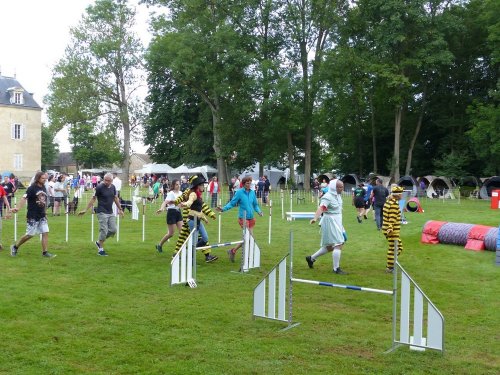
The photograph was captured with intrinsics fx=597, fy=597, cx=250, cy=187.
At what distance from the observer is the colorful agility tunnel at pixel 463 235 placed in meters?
15.2

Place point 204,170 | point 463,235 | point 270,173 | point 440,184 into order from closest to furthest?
point 463,235 → point 440,184 → point 204,170 → point 270,173

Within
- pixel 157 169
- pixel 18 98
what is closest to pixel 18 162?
pixel 18 98

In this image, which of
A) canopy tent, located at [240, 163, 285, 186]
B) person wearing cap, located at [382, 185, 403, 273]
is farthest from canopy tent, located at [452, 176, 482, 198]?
person wearing cap, located at [382, 185, 403, 273]

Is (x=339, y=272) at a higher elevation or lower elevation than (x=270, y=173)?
lower

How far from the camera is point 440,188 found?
4444 cm

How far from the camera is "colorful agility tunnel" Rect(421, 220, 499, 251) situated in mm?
15172

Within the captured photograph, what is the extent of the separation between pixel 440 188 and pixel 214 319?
3931 cm

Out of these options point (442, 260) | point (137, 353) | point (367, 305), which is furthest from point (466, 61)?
point (137, 353)

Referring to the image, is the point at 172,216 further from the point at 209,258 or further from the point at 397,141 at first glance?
the point at 397,141

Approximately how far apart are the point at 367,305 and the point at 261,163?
42.4m

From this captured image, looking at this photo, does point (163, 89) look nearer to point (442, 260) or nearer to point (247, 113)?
point (247, 113)

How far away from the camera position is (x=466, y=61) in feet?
155

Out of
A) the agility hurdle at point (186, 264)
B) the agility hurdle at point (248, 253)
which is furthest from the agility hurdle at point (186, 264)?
the agility hurdle at point (248, 253)

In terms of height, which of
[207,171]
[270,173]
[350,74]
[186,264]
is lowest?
[186,264]
